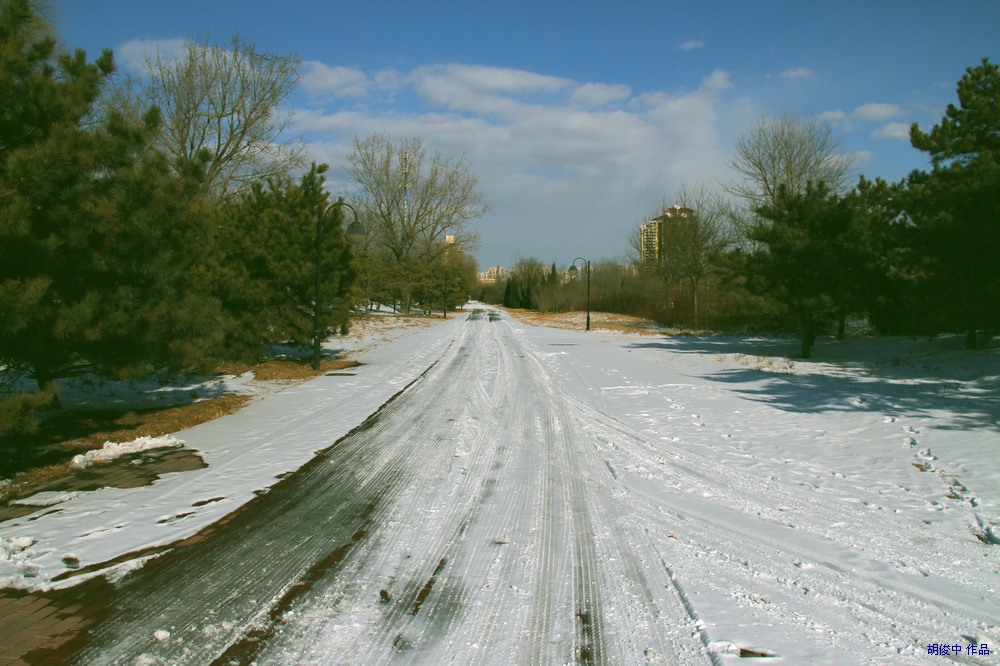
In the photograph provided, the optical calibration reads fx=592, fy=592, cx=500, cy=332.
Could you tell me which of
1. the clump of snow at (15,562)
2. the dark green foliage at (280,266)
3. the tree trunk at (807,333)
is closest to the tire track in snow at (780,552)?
the clump of snow at (15,562)

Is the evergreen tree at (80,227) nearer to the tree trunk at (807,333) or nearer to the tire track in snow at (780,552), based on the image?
the tire track in snow at (780,552)

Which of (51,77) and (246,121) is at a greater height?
(246,121)

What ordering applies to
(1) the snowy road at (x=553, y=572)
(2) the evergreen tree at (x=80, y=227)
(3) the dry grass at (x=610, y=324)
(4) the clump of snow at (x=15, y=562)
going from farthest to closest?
(3) the dry grass at (x=610, y=324) < (2) the evergreen tree at (x=80, y=227) < (4) the clump of snow at (x=15, y=562) < (1) the snowy road at (x=553, y=572)

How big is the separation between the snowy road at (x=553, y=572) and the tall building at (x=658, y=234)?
37.3 m

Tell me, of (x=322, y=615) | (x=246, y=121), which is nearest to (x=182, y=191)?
(x=322, y=615)

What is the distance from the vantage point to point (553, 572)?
12.1 ft

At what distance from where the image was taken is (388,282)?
47.7 metres

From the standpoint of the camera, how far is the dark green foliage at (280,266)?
13.5 meters

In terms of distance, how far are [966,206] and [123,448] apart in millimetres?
16592

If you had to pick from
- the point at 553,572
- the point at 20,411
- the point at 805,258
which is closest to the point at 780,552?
the point at 553,572

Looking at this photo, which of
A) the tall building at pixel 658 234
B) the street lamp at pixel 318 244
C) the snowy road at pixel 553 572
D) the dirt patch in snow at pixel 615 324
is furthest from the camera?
the tall building at pixel 658 234

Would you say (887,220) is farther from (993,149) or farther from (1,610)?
(1,610)

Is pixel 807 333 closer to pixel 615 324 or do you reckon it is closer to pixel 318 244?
pixel 318 244

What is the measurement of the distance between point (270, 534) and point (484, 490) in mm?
1858
